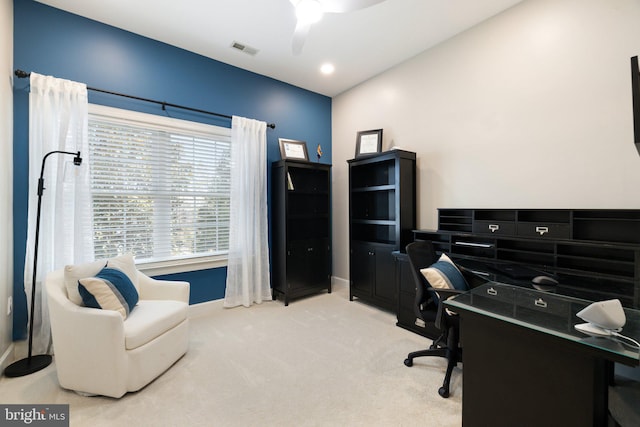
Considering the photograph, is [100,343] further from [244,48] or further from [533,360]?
[244,48]

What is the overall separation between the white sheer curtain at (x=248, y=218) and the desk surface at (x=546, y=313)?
2675 millimetres

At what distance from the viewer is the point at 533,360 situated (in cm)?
113

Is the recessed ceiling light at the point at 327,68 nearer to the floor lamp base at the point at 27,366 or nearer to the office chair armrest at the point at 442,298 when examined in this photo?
the office chair armrest at the point at 442,298

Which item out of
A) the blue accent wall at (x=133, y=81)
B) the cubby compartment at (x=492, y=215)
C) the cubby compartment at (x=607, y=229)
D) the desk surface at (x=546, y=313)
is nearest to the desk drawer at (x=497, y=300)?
the desk surface at (x=546, y=313)

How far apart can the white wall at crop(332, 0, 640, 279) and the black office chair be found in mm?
1122

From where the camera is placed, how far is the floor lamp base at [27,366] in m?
2.02

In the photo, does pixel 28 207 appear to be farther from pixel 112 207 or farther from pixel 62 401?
pixel 62 401

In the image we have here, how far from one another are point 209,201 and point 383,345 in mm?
2592

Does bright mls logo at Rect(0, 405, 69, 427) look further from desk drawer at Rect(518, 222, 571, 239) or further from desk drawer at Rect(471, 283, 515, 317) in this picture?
desk drawer at Rect(518, 222, 571, 239)

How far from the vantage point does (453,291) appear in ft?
5.95

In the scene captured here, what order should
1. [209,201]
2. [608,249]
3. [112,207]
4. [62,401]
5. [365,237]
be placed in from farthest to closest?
[365,237], [209,201], [112,207], [608,249], [62,401]

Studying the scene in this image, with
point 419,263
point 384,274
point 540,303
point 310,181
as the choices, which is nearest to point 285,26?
point 310,181

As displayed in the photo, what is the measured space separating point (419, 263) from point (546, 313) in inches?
39.0

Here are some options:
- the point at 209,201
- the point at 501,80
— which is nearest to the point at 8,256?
the point at 209,201
